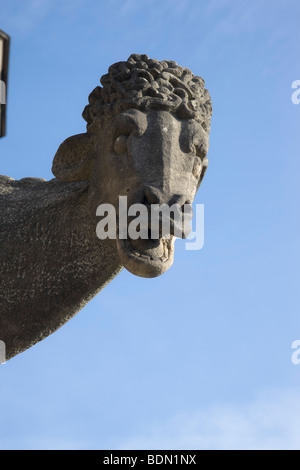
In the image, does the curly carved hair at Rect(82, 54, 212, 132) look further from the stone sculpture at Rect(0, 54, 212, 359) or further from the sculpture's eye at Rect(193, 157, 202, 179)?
the sculpture's eye at Rect(193, 157, 202, 179)

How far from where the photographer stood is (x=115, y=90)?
197 inches

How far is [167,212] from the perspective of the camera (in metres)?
4.54

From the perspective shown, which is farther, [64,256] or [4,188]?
[4,188]

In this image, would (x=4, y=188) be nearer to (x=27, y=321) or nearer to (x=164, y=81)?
(x=27, y=321)

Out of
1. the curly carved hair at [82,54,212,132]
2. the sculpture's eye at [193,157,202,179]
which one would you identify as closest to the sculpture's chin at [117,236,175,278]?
the sculpture's eye at [193,157,202,179]

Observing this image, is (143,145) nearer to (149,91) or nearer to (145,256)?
(149,91)

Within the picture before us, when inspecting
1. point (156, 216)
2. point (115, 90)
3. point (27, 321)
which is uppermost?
point (115, 90)

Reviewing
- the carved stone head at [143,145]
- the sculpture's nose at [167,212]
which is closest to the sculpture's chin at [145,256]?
the carved stone head at [143,145]

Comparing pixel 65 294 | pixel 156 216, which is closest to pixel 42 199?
pixel 65 294

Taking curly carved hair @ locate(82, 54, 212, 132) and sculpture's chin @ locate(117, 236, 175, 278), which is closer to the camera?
sculpture's chin @ locate(117, 236, 175, 278)

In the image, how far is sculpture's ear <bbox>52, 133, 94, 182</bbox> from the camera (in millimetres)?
5109

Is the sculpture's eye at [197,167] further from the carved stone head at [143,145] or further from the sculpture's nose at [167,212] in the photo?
the sculpture's nose at [167,212]

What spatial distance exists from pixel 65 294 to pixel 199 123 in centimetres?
136

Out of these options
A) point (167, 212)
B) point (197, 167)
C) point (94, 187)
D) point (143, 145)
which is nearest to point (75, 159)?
point (94, 187)
